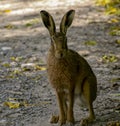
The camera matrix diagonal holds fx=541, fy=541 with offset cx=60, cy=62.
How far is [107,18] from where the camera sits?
14125mm

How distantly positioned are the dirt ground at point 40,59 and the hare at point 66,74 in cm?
25

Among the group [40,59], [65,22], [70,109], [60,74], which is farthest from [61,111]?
[40,59]

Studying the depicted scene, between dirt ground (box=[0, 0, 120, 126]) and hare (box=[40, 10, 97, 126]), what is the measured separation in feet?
0.84

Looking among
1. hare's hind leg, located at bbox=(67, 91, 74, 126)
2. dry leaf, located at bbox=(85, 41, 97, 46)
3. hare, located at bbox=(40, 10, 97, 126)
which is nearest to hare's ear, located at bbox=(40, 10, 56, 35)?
hare, located at bbox=(40, 10, 97, 126)

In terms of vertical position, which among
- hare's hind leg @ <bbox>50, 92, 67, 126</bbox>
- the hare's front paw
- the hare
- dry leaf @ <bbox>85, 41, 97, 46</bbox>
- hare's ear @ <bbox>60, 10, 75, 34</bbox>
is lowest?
dry leaf @ <bbox>85, 41, 97, 46</bbox>

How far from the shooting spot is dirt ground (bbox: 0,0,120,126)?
280 inches

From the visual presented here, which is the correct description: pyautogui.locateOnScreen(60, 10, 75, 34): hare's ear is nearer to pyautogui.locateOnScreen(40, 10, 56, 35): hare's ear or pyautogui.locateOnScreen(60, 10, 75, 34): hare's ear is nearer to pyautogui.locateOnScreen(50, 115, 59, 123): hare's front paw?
pyautogui.locateOnScreen(40, 10, 56, 35): hare's ear

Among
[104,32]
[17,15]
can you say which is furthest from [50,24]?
[17,15]

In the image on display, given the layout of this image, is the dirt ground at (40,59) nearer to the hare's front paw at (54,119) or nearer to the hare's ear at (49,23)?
the hare's front paw at (54,119)

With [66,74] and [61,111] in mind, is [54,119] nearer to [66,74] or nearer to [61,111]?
[61,111]

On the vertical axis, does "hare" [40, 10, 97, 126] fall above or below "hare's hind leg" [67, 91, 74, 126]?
above

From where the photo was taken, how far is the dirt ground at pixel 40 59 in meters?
7.12

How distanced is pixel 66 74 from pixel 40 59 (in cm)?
427

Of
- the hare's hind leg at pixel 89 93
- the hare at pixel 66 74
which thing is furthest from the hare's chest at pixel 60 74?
the hare's hind leg at pixel 89 93
